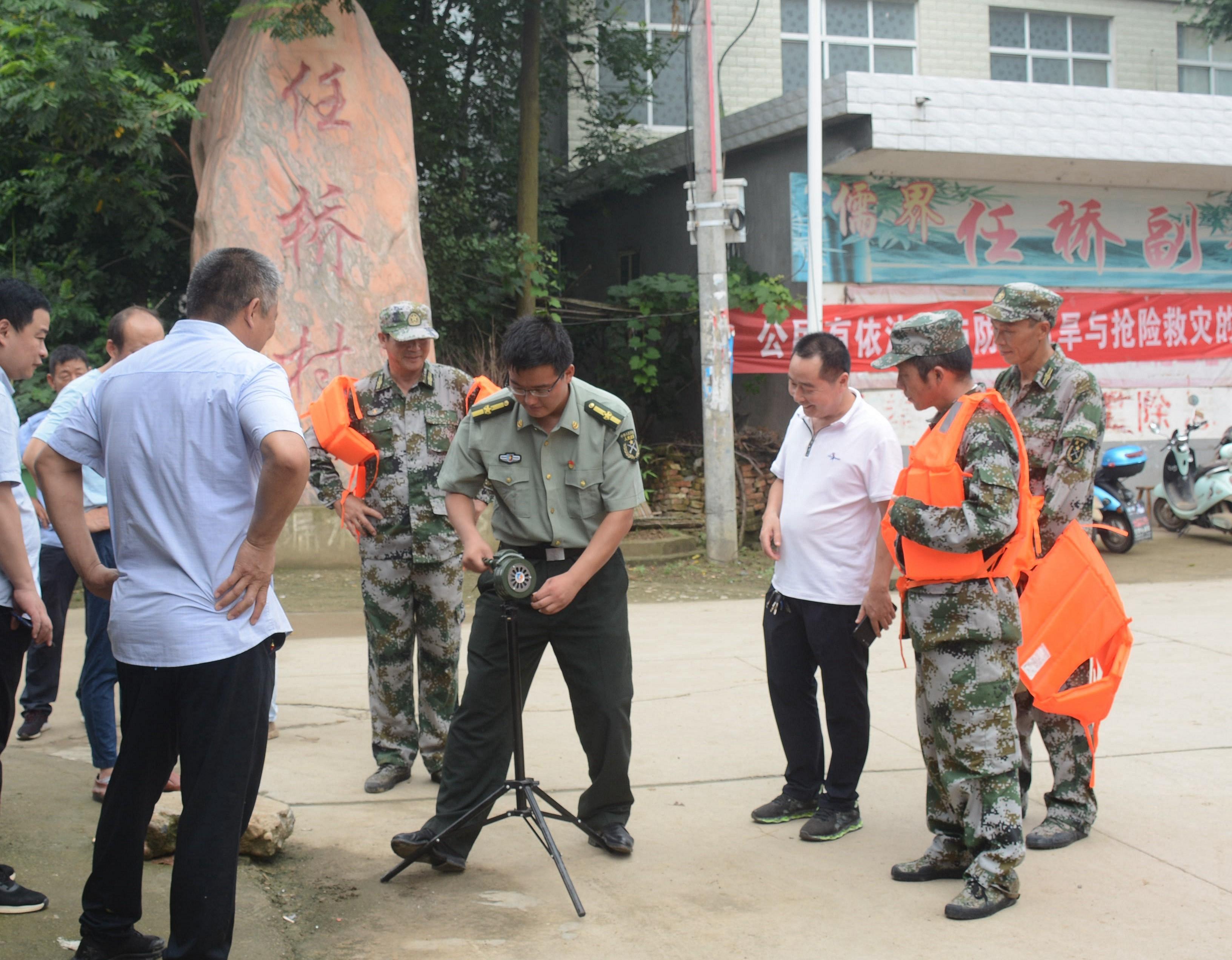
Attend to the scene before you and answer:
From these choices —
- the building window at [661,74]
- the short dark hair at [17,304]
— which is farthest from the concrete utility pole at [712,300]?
the short dark hair at [17,304]

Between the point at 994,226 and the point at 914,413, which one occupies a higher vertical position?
the point at 994,226

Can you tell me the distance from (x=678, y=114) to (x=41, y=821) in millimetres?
13643

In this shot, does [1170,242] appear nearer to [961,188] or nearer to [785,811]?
[961,188]

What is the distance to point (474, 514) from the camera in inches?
162

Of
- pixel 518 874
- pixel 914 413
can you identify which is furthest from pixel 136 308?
pixel 914 413

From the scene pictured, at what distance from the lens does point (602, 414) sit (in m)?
4.02

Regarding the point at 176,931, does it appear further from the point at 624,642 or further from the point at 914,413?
the point at 914,413

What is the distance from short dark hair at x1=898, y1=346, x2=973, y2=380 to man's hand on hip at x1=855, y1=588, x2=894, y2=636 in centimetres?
74

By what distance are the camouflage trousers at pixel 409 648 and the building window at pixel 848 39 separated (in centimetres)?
1310

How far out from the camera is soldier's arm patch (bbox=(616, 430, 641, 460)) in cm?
402

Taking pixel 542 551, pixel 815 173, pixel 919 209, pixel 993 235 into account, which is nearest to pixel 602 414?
pixel 542 551

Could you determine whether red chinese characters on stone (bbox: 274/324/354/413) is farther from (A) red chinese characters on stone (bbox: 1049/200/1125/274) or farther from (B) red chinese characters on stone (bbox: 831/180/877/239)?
(A) red chinese characters on stone (bbox: 1049/200/1125/274)

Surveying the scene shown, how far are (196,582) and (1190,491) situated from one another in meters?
11.7


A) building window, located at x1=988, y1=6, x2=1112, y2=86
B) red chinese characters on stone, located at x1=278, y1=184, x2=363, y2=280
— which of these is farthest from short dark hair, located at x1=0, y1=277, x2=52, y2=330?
building window, located at x1=988, y1=6, x2=1112, y2=86
